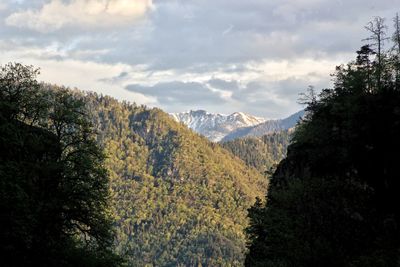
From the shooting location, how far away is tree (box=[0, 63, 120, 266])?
35.9 metres

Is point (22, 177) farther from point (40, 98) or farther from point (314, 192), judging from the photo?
point (314, 192)

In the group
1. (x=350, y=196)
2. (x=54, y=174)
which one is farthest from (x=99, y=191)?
(x=350, y=196)

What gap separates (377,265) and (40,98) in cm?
3062

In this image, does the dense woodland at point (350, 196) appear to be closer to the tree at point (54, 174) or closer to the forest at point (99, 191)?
the forest at point (99, 191)

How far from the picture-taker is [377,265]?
3559 centimetres

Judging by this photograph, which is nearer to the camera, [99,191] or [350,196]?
[99,191]

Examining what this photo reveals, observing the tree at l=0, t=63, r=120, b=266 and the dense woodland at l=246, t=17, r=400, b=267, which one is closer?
the tree at l=0, t=63, r=120, b=266

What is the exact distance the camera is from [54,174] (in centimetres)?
4012

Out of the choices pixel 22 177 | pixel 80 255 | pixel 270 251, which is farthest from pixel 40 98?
pixel 270 251

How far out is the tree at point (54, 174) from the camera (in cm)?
3594

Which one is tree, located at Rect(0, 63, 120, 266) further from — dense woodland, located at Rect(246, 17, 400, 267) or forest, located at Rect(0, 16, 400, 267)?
dense woodland, located at Rect(246, 17, 400, 267)

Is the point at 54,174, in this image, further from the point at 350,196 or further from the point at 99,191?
the point at 350,196

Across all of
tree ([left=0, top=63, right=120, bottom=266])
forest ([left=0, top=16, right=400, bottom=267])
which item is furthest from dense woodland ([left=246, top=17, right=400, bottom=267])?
tree ([left=0, top=63, right=120, bottom=266])

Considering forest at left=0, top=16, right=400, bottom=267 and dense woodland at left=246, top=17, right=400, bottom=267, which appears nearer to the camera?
forest at left=0, top=16, right=400, bottom=267
